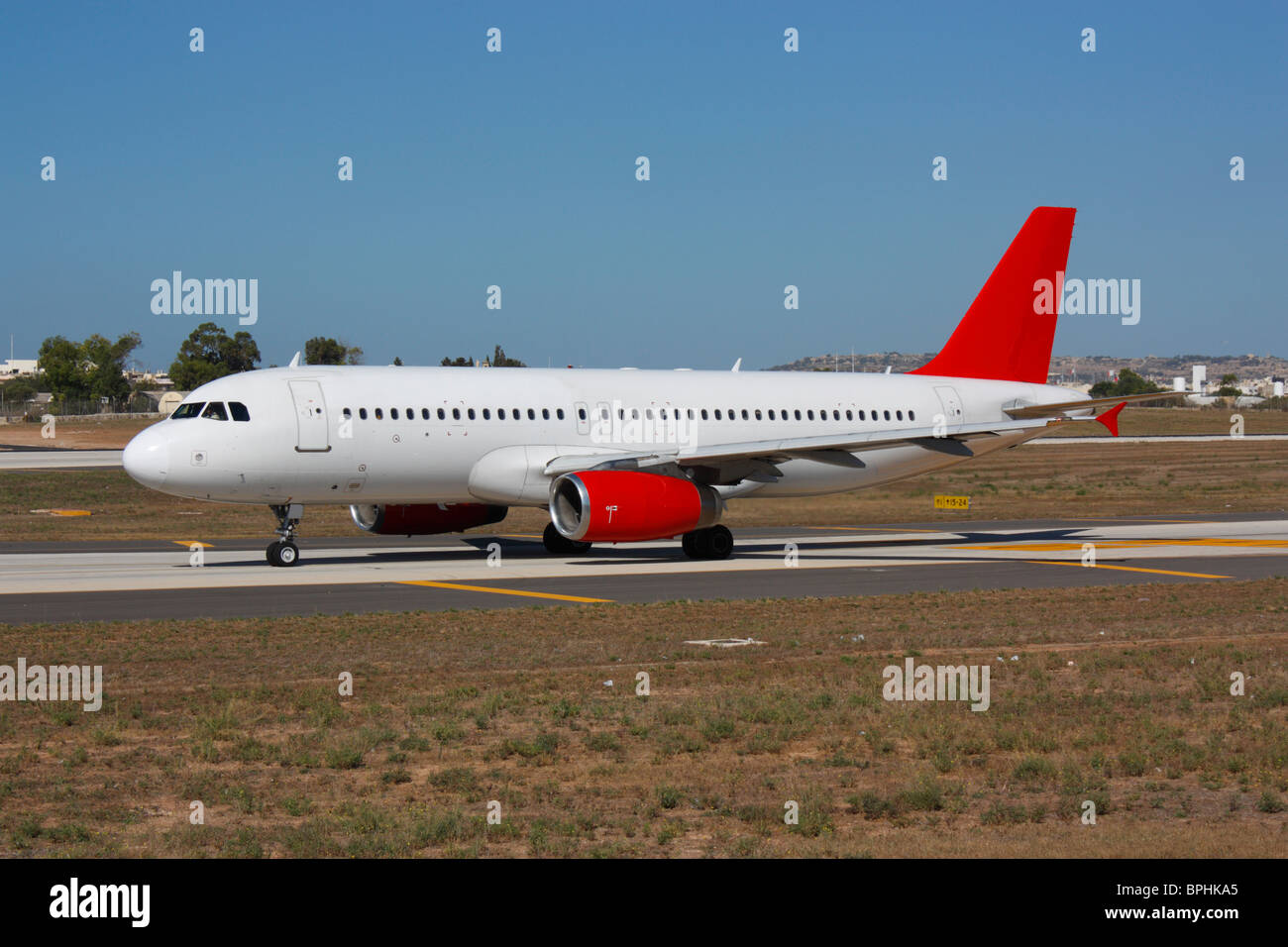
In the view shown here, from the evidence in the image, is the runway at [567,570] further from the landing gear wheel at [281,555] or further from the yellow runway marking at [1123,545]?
the landing gear wheel at [281,555]

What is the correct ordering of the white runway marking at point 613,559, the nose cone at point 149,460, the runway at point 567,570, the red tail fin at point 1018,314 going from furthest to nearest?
the red tail fin at point 1018,314 → the nose cone at point 149,460 → the white runway marking at point 613,559 → the runway at point 567,570

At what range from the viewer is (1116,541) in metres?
34.4

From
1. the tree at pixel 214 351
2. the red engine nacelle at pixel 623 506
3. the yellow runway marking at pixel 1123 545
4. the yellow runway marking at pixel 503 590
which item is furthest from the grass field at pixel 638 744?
the tree at pixel 214 351

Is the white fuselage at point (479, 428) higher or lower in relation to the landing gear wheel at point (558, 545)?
higher

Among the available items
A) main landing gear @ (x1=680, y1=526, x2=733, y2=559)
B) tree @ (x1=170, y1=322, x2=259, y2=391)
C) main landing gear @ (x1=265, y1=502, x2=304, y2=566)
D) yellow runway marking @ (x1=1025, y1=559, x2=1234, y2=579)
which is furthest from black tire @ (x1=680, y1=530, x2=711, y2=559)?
tree @ (x1=170, y1=322, x2=259, y2=391)

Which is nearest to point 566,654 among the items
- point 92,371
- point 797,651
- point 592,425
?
point 797,651

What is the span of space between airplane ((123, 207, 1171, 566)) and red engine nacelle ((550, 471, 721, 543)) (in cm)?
3

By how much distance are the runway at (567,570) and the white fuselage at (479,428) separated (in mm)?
1722

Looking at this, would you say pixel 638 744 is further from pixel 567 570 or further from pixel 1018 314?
pixel 1018 314

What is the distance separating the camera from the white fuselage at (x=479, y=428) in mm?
27203

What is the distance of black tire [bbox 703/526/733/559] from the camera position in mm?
30886
